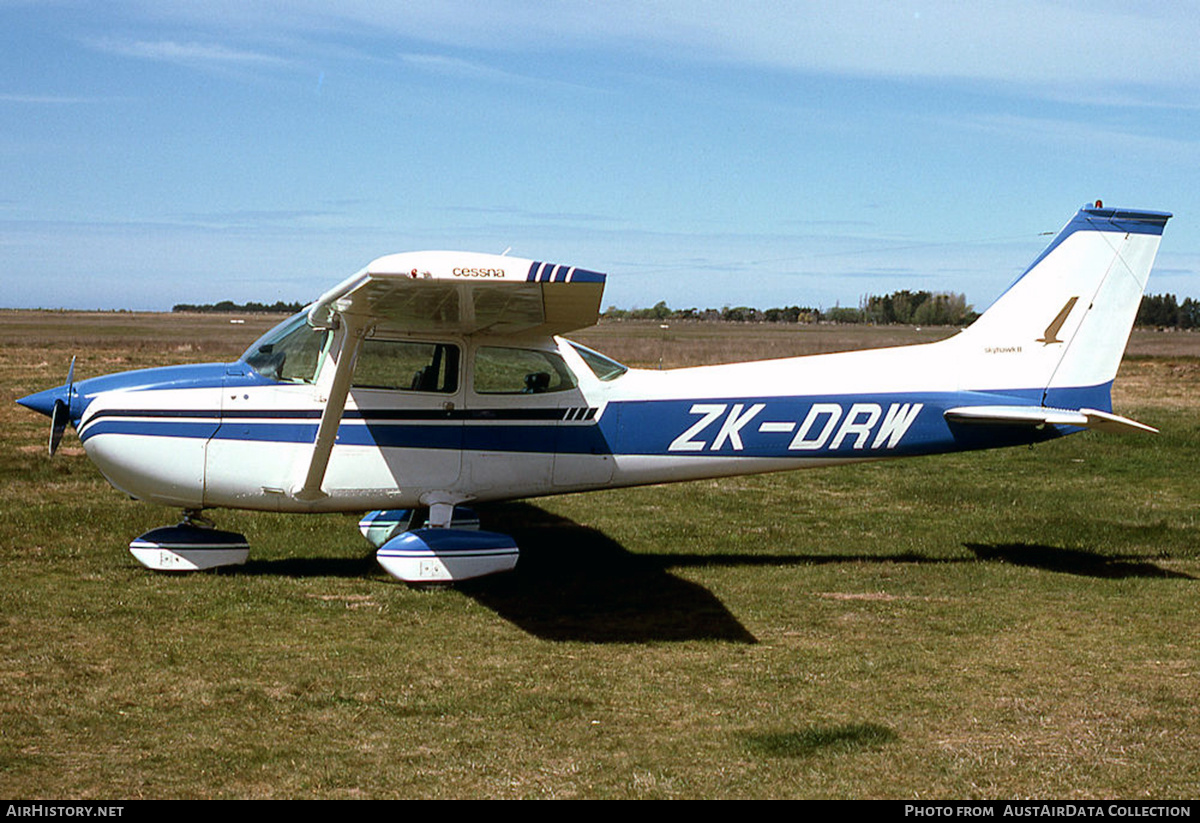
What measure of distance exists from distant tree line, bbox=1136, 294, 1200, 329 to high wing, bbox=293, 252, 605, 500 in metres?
118

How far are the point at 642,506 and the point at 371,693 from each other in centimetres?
677

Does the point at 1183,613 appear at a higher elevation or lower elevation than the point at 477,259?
lower

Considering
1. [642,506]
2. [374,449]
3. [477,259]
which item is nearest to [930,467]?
[642,506]

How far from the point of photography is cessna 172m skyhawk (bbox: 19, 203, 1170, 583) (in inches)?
321

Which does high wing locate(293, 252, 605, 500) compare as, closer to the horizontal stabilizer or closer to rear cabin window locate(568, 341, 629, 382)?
rear cabin window locate(568, 341, 629, 382)

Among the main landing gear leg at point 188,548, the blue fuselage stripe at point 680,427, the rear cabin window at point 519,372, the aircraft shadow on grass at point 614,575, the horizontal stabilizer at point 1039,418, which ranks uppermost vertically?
the rear cabin window at point 519,372

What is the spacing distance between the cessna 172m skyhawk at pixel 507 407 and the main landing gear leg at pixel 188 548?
2 centimetres

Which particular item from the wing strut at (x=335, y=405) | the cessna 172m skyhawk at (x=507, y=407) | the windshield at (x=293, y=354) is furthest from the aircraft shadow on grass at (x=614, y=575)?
the windshield at (x=293, y=354)

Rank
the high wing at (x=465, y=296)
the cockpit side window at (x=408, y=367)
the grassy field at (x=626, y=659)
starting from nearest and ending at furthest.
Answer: the grassy field at (x=626, y=659) → the high wing at (x=465, y=296) → the cockpit side window at (x=408, y=367)

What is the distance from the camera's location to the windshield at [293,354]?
8.45 metres

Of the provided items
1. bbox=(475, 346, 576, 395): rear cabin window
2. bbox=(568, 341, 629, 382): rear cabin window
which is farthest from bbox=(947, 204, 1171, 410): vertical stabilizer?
bbox=(475, 346, 576, 395): rear cabin window

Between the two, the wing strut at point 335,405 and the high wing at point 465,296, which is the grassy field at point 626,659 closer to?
the wing strut at point 335,405
